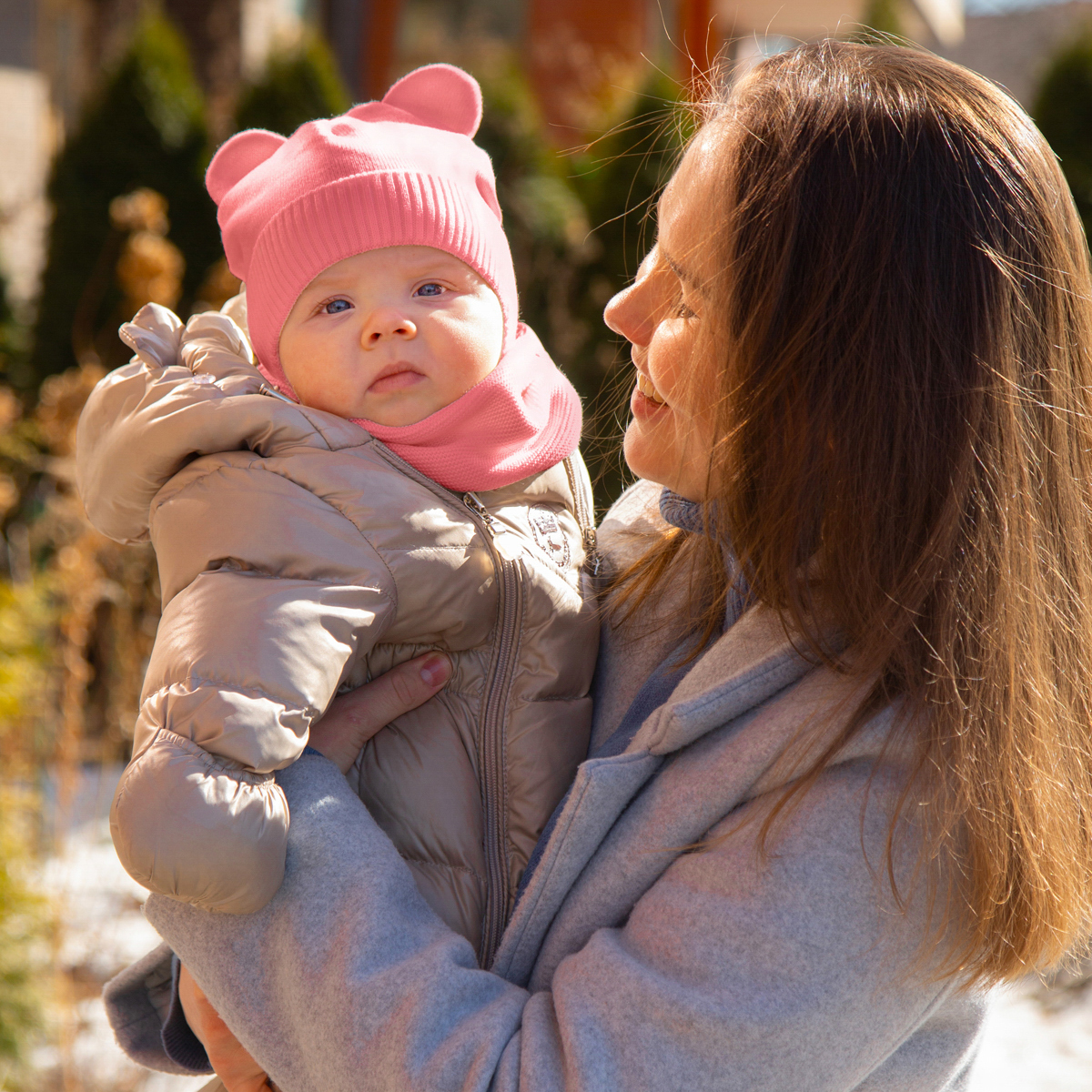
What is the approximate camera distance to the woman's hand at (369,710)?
126 cm

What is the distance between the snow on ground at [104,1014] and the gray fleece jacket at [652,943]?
1895 mm

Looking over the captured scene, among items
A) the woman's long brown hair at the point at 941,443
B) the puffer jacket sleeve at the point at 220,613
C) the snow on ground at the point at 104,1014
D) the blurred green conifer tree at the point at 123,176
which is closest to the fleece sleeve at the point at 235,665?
the puffer jacket sleeve at the point at 220,613

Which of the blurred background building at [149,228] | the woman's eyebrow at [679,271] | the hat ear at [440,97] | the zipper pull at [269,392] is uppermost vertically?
the hat ear at [440,97]

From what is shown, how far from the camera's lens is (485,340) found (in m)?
1.41

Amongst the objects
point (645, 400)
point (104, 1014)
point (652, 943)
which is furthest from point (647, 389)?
point (104, 1014)

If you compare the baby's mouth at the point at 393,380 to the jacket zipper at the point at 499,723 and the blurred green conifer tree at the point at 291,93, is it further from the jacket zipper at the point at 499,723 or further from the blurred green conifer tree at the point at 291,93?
the blurred green conifer tree at the point at 291,93

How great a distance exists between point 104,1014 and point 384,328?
2707 mm

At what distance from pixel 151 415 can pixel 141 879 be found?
0.52 metres

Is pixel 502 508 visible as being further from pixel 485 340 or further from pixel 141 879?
pixel 141 879

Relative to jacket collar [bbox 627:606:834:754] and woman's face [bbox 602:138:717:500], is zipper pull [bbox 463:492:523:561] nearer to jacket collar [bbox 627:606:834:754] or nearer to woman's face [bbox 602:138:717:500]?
woman's face [bbox 602:138:717:500]

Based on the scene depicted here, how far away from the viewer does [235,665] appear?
1.07 m

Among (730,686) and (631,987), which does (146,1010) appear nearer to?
(631,987)

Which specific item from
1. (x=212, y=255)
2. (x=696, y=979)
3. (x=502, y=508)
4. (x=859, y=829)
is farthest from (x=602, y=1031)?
(x=212, y=255)

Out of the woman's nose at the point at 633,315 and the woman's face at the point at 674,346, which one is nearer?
A: the woman's face at the point at 674,346
